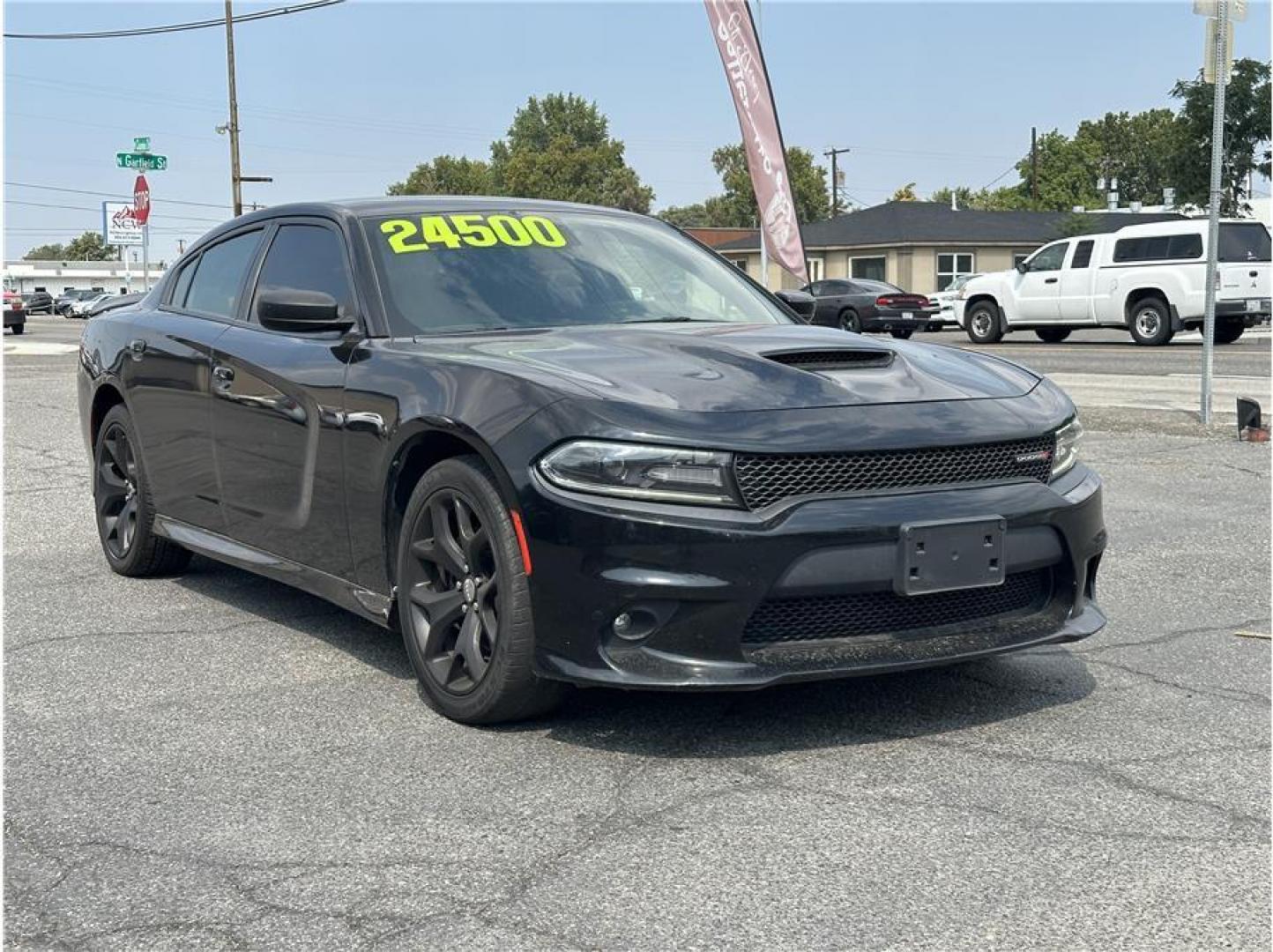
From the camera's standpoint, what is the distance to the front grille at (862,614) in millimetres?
3686

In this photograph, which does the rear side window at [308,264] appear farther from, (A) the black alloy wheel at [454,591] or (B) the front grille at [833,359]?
(B) the front grille at [833,359]

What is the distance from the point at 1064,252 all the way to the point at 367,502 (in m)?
22.7

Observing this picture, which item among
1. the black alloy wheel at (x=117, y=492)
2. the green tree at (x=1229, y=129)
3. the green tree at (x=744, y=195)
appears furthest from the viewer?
the green tree at (x=744, y=195)

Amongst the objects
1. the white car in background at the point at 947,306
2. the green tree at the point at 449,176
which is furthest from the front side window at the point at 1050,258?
the green tree at the point at 449,176

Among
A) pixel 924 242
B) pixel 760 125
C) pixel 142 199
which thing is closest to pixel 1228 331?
pixel 760 125

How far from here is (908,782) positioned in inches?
140

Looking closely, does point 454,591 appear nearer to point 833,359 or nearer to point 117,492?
point 833,359

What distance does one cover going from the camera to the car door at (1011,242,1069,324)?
83.5ft

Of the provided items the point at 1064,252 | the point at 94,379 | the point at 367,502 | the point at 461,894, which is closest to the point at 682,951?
the point at 461,894

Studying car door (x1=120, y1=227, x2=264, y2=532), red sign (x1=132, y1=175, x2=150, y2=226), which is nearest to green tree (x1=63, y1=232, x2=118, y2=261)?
red sign (x1=132, y1=175, x2=150, y2=226)

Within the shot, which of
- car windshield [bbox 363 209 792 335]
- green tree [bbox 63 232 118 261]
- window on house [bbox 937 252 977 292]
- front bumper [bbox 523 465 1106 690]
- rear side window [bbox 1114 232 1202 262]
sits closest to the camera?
front bumper [bbox 523 465 1106 690]

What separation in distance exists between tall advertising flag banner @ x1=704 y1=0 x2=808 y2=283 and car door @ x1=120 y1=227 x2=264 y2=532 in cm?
1497

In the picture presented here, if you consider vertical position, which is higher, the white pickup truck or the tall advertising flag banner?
the tall advertising flag banner

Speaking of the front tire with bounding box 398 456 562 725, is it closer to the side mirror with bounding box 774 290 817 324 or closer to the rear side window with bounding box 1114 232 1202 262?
the side mirror with bounding box 774 290 817 324
